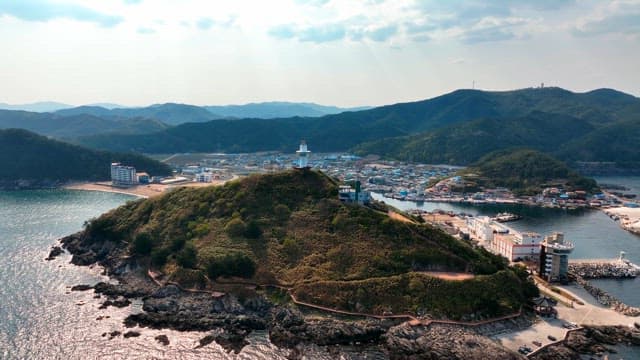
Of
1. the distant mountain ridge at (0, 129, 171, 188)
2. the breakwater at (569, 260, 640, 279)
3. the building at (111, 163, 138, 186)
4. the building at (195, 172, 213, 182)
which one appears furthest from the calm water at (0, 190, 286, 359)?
the distant mountain ridge at (0, 129, 171, 188)

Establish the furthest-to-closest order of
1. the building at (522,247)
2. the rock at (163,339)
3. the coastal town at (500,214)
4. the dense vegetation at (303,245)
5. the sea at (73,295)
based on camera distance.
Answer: the building at (522,247) < the coastal town at (500,214) < the dense vegetation at (303,245) < the rock at (163,339) < the sea at (73,295)

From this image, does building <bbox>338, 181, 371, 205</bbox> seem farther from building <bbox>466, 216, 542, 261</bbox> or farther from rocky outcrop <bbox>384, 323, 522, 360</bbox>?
building <bbox>466, 216, 542, 261</bbox>

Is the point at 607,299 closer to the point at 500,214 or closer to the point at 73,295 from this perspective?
the point at 500,214

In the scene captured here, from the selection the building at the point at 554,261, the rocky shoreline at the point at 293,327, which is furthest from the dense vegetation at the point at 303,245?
the building at the point at 554,261

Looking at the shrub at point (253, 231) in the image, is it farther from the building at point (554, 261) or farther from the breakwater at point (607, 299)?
the breakwater at point (607, 299)

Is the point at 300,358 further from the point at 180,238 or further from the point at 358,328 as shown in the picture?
the point at 180,238

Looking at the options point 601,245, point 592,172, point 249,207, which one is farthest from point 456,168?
point 249,207
